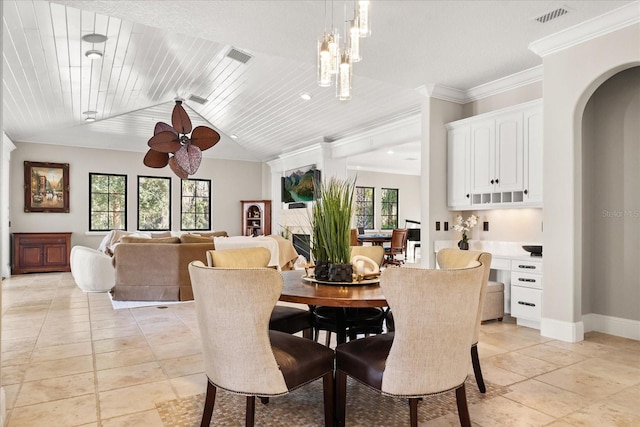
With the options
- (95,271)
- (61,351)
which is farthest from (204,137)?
(61,351)

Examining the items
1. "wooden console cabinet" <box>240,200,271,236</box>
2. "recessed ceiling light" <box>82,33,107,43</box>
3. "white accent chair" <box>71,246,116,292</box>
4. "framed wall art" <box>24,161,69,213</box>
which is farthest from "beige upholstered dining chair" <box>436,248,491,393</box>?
"framed wall art" <box>24,161,69,213</box>

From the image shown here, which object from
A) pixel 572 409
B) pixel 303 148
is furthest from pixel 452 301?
pixel 303 148

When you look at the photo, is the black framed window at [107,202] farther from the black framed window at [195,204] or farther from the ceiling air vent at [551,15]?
the ceiling air vent at [551,15]

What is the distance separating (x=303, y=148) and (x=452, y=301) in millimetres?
7465

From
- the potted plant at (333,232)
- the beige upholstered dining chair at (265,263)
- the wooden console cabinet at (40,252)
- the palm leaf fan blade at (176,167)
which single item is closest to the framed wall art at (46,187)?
the wooden console cabinet at (40,252)

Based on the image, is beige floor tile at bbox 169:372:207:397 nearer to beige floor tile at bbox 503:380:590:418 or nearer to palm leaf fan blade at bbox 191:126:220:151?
beige floor tile at bbox 503:380:590:418

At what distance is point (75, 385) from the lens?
2754mm

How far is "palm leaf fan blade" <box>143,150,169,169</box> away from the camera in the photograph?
6.17 meters

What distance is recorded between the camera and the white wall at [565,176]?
3.73 metres

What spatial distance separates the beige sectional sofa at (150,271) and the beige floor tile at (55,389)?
2.73 meters

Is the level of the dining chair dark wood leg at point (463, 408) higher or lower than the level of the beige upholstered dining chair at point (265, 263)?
lower

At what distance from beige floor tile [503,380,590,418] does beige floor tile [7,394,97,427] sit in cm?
246

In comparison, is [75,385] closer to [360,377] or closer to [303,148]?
[360,377]

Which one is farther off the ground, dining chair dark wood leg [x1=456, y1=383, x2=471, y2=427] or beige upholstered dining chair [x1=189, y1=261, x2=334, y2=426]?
beige upholstered dining chair [x1=189, y1=261, x2=334, y2=426]
